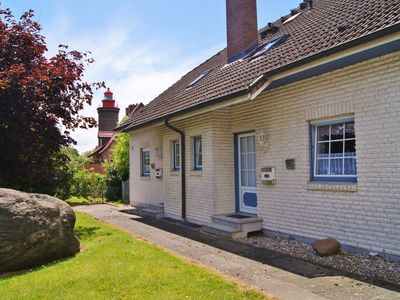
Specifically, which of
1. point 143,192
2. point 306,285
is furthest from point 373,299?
point 143,192

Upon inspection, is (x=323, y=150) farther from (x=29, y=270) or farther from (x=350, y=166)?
(x=29, y=270)

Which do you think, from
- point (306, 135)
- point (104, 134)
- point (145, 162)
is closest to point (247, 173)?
point (306, 135)

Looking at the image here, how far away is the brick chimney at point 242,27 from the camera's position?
42.2ft

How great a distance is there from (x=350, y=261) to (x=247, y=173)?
420 centimetres

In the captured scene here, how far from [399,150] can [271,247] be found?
3.11m

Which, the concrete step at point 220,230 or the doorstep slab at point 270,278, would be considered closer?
the doorstep slab at point 270,278

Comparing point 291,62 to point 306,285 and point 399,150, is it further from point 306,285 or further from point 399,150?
point 306,285

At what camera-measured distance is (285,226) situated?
Result: 841 centimetres

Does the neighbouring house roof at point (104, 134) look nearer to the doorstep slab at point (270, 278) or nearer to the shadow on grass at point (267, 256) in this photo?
the shadow on grass at point (267, 256)

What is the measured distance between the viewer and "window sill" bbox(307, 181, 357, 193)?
6.90 metres

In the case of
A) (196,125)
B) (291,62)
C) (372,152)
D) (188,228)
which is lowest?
(188,228)

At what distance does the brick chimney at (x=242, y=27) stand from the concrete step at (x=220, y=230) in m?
5.99

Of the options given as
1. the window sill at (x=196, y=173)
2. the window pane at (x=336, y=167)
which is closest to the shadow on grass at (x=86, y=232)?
the window sill at (x=196, y=173)

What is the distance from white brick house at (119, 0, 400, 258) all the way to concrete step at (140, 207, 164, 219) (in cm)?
45
